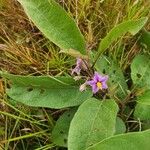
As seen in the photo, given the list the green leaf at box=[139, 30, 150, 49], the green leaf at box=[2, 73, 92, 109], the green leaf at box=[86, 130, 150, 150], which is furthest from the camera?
the green leaf at box=[139, 30, 150, 49]

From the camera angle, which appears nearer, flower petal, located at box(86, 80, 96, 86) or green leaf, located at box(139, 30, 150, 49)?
flower petal, located at box(86, 80, 96, 86)

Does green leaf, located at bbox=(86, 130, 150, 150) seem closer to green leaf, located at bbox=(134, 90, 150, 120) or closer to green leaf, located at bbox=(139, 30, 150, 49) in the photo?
green leaf, located at bbox=(134, 90, 150, 120)

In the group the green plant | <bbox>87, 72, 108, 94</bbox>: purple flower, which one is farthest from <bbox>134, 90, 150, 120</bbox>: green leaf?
<bbox>87, 72, 108, 94</bbox>: purple flower

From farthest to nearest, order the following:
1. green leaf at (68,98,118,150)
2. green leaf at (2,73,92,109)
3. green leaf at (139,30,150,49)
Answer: green leaf at (139,30,150,49) < green leaf at (2,73,92,109) < green leaf at (68,98,118,150)

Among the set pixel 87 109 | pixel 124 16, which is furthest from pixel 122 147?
pixel 124 16

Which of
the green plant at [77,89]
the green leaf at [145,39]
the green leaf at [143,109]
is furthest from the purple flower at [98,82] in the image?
the green leaf at [145,39]

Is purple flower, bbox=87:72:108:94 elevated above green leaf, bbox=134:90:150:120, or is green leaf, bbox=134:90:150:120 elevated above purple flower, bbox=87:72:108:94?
purple flower, bbox=87:72:108:94

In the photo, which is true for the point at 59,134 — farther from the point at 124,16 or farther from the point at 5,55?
the point at 124,16
